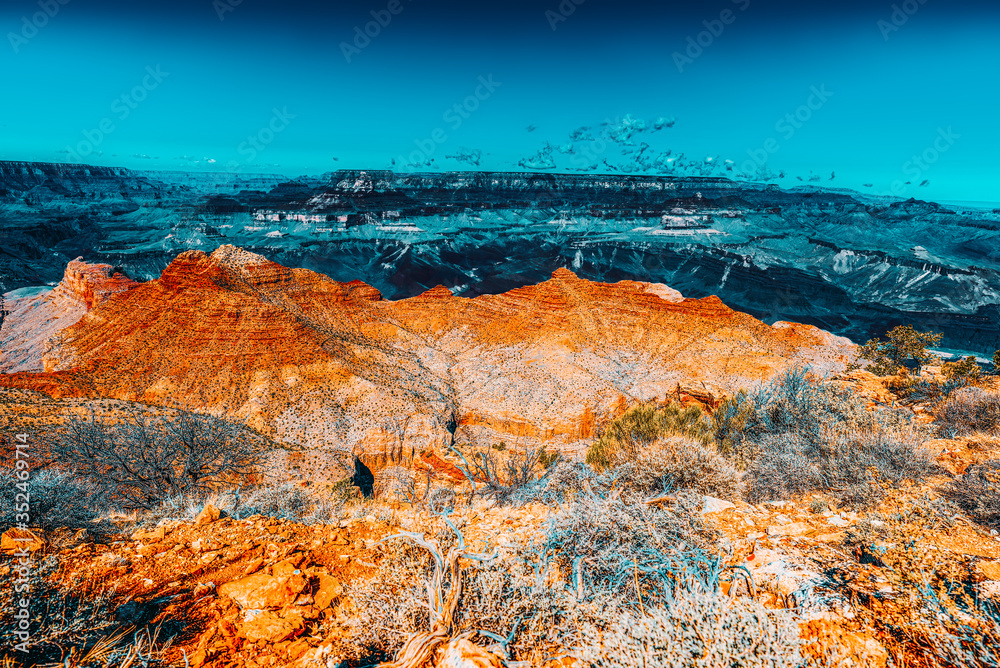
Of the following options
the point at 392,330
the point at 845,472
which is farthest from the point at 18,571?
the point at 392,330

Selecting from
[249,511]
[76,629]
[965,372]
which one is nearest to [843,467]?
[76,629]

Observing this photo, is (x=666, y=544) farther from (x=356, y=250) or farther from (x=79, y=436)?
(x=356, y=250)

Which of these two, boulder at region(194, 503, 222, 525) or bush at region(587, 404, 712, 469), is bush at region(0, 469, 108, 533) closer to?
boulder at region(194, 503, 222, 525)

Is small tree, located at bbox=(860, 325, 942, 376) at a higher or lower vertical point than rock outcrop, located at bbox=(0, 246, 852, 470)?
higher

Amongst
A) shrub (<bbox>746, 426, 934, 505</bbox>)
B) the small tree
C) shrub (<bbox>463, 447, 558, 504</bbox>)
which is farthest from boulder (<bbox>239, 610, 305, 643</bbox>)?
the small tree

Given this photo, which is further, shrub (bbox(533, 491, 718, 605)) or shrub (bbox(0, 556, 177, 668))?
shrub (bbox(533, 491, 718, 605))

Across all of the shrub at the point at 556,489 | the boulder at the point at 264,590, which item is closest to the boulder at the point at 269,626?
the boulder at the point at 264,590
